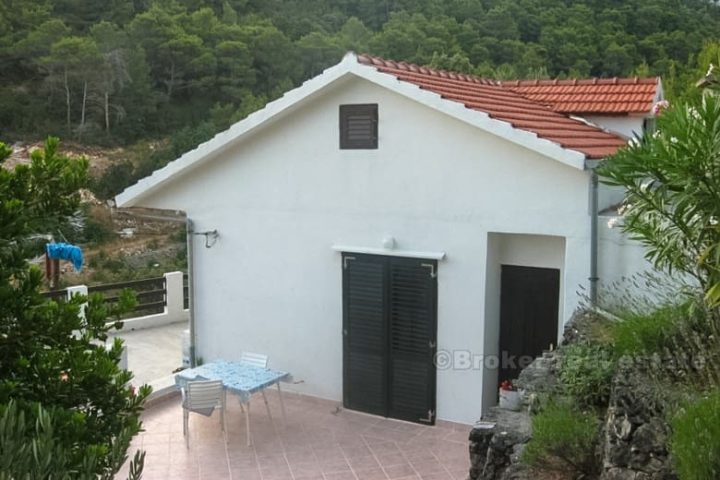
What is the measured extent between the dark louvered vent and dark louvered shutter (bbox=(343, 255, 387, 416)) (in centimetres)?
174

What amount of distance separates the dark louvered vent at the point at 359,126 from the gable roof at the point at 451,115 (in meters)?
0.52

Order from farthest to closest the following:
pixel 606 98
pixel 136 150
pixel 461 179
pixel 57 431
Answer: pixel 136 150 → pixel 606 98 → pixel 461 179 → pixel 57 431

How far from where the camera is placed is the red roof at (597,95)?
12734 mm

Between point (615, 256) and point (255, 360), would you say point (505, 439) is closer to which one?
point (615, 256)

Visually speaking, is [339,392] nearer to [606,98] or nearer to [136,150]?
[606,98]

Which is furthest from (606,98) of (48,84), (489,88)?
(48,84)

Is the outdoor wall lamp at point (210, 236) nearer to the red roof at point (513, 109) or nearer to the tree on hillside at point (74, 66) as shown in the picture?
the red roof at point (513, 109)

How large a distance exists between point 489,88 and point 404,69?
7.67 ft

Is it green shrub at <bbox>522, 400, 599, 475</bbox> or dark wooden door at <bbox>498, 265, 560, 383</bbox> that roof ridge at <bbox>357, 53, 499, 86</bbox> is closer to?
dark wooden door at <bbox>498, 265, 560, 383</bbox>

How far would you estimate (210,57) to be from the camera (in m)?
45.0

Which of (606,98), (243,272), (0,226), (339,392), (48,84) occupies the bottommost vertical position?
(339,392)

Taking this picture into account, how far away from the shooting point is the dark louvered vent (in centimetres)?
1089

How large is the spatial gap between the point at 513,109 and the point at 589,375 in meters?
5.44

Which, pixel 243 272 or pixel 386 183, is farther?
pixel 243 272
